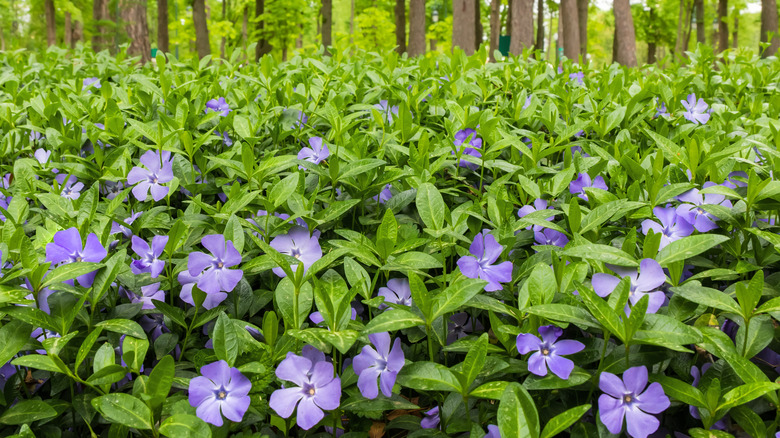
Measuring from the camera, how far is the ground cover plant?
38.2 inches

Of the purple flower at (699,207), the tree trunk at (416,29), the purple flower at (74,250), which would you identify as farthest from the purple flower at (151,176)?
the tree trunk at (416,29)

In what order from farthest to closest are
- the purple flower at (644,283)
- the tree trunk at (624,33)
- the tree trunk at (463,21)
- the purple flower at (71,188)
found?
the tree trunk at (463,21)
the tree trunk at (624,33)
the purple flower at (71,188)
the purple flower at (644,283)

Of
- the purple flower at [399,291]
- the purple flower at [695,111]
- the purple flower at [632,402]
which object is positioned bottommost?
the purple flower at [632,402]

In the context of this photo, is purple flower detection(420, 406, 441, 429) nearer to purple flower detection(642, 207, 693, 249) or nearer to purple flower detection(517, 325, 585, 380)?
purple flower detection(517, 325, 585, 380)

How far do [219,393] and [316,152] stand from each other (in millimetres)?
991

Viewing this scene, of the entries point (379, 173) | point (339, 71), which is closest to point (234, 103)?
point (339, 71)

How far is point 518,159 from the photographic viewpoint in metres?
1.81

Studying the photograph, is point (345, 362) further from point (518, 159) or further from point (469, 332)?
point (518, 159)

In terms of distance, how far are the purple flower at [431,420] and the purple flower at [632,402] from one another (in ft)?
1.01

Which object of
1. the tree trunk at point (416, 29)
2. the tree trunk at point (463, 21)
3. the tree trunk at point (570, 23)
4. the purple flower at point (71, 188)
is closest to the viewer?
the purple flower at point (71, 188)

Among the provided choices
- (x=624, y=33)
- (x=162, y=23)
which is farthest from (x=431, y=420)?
(x=162, y=23)

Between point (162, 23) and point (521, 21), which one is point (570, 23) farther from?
point (162, 23)

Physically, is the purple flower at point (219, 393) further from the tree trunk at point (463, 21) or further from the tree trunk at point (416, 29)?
the tree trunk at point (416, 29)

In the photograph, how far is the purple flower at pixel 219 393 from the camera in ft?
3.10
